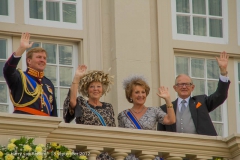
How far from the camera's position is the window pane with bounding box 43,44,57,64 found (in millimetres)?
19234

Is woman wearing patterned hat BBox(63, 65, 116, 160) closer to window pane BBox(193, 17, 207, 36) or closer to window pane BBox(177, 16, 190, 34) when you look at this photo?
window pane BBox(177, 16, 190, 34)

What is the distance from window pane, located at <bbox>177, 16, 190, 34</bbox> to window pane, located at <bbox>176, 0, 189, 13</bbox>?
0.13m

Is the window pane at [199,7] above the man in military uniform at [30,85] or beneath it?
above

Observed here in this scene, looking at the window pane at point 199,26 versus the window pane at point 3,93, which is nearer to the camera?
the window pane at point 3,93

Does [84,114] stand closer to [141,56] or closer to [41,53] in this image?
[41,53]

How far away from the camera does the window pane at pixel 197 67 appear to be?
20125 mm

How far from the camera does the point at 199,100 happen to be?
17.7 meters

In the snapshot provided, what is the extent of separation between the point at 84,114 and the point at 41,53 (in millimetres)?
1040

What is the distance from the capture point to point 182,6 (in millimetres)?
20312

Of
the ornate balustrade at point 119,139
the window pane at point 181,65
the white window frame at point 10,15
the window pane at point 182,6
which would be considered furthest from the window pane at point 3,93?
the window pane at point 182,6

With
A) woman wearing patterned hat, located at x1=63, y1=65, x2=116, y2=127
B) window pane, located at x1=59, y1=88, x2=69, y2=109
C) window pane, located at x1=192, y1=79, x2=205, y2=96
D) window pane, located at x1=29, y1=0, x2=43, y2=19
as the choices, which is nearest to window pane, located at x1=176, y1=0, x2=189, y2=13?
window pane, located at x1=192, y1=79, x2=205, y2=96

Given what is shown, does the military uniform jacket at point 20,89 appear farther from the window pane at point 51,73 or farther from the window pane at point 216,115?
the window pane at point 216,115

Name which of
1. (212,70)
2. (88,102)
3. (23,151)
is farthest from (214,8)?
(23,151)

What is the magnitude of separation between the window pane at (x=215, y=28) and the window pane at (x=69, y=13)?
245cm
